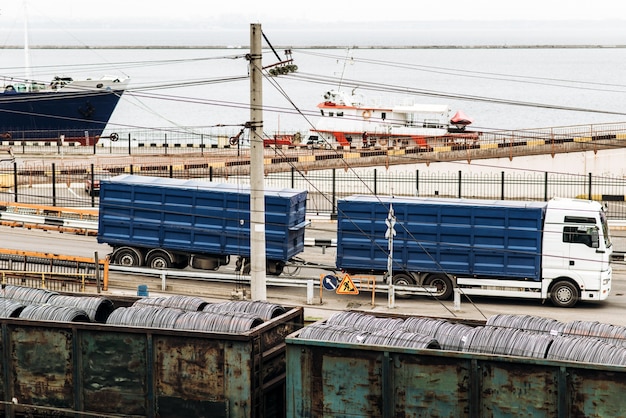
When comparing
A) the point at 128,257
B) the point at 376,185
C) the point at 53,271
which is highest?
the point at 376,185

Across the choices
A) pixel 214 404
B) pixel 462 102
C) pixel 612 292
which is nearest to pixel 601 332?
pixel 214 404

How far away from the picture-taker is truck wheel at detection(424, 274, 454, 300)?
28641 millimetres

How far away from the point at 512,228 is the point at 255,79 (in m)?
9.24

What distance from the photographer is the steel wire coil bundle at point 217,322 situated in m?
15.3

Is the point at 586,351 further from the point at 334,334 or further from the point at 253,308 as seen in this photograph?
the point at 253,308

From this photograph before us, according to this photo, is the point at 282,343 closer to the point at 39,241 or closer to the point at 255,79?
the point at 255,79

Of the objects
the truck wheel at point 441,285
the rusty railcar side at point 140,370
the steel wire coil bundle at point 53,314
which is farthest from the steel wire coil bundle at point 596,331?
the truck wheel at point 441,285

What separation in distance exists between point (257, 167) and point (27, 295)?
7.30 meters

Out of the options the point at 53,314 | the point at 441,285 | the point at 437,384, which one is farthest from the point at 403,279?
the point at 437,384

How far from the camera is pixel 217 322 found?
1539 centimetres

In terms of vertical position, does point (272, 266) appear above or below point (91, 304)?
below

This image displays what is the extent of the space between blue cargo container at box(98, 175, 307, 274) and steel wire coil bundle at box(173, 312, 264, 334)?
13.8 m

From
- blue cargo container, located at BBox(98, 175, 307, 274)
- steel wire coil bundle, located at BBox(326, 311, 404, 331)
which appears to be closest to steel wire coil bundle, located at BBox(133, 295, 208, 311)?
steel wire coil bundle, located at BBox(326, 311, 404, 331)

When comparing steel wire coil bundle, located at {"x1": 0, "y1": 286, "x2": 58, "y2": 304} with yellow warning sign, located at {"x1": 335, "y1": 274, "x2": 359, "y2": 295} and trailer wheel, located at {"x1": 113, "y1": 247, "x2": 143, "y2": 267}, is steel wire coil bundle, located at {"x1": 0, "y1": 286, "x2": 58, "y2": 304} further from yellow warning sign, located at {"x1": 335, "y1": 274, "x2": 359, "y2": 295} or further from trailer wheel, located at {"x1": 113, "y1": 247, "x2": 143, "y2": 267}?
trailer wheel, located at {"x1": 113, "y1": 247, "x2": 143, "y2": 267}
